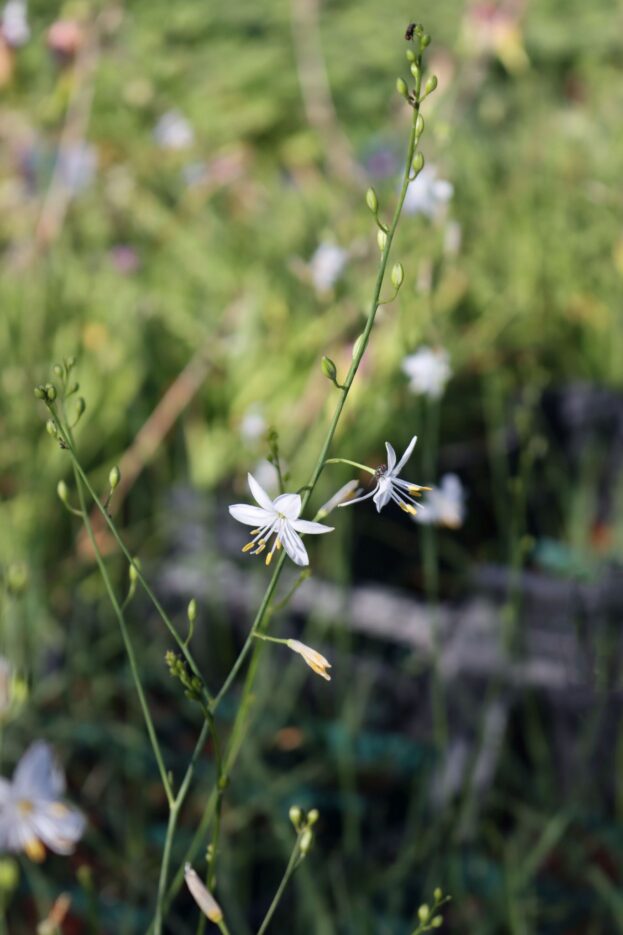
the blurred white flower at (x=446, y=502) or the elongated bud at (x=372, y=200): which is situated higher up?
the elongated bud at (x=372, y=200)

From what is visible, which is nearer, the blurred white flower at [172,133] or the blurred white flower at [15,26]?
the blurred white flower at [15,26]

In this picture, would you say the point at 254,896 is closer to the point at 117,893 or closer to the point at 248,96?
the point at 117,893

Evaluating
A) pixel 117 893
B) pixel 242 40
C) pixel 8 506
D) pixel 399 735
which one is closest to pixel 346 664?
pixel 399 735

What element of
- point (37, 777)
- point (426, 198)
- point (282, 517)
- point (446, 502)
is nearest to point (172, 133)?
point (426, 198)

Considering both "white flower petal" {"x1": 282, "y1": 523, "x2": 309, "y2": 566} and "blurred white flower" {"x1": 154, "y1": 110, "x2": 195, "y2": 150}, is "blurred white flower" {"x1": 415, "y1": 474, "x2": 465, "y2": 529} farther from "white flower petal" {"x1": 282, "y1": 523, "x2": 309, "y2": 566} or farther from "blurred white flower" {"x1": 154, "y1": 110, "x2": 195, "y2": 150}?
"blurred white flower" {"x1": 154, "y1": 110, "x2": 195, "y2": 150}

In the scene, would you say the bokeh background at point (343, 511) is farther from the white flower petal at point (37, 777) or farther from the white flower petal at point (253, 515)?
the white flower petal at point (253, 515)

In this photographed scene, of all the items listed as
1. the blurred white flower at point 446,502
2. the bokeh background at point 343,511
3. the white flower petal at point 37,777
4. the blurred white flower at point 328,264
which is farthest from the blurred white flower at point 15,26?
the white flower petal at point 37,777

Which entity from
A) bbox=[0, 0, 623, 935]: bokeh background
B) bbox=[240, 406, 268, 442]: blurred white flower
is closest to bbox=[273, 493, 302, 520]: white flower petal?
bbox=[0, 0, 623, 935]: bokeh background
